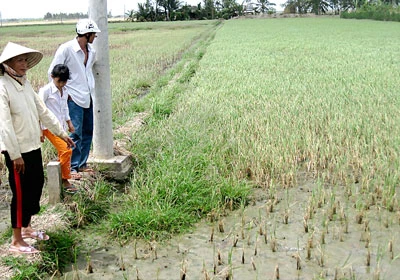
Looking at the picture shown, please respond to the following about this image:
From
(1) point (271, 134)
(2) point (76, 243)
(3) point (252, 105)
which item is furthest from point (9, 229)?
(3) point (252, 105)

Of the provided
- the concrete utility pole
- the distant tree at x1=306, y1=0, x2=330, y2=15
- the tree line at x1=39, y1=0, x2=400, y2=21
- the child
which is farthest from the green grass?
the distant tree at x1=306, y1=0, x2=330, y2=15

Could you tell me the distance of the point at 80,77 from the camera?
160 inches

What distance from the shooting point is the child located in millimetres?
3770

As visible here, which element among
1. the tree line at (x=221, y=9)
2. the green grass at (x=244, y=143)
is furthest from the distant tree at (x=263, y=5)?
the green grass at (x=244, y=143)

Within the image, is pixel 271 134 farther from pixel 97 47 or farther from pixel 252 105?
pixel 97 47

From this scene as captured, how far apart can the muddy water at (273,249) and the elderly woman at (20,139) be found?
437 mm

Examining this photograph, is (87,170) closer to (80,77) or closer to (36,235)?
(80,77)

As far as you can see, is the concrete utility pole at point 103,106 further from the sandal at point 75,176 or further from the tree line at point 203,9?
the tree line at point 203,9

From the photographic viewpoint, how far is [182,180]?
13.6 feet

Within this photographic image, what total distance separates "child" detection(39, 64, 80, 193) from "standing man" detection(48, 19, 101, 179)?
0.13 metres

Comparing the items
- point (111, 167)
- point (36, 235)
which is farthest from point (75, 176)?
point (36, 235)

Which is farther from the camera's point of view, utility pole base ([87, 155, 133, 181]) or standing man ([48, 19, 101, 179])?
utility pole base ([87, 155, 133, 181])

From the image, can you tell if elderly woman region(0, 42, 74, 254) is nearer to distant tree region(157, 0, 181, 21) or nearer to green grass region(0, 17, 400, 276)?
green grass region(0, 17, 400, 276)

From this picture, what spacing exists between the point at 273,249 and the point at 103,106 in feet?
7.55
